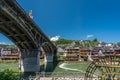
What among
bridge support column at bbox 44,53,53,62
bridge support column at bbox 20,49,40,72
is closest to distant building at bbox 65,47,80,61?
bridge support column at bbox 44,53,53,62

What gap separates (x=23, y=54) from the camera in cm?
6369

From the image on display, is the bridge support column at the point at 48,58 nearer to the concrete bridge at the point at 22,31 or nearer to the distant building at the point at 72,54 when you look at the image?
the distant building at the point at 72,54

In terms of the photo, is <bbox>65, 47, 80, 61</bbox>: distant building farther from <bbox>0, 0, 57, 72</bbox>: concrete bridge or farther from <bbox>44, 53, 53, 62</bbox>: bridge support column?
<bbox>0, 0, 57, 72</bbox>: concrete bridge

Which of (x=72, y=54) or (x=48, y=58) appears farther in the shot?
(x=72, y=54)

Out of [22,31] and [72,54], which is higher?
[22,31]

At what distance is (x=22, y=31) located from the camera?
52250mm

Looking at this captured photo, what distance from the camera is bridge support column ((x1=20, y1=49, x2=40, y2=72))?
6051cm

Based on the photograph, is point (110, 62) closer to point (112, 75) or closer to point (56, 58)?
point (112, 75)

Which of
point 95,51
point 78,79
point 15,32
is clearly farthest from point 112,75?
point 95,51

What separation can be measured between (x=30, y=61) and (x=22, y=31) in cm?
1143

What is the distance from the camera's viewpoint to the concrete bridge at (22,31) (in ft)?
138

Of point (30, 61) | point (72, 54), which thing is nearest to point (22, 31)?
point (30, 61)

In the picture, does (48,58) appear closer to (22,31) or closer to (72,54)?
(72,54)

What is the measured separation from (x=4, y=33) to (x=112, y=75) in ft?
122
